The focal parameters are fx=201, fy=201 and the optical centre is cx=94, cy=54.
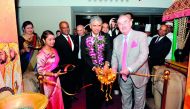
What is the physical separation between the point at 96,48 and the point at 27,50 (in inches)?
43.2

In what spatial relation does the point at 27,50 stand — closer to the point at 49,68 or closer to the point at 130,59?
the point at 49,68

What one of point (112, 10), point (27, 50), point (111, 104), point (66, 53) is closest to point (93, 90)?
point (111, 104)

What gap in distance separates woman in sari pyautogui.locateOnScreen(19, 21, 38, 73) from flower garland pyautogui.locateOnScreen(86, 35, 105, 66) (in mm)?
914

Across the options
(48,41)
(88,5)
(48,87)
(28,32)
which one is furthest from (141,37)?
(88,5)

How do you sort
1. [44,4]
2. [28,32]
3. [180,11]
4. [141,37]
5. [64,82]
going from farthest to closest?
[44,4] → [64,82] → [28,32] → [180,11] → [141,37]

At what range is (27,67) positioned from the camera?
10.0 feet

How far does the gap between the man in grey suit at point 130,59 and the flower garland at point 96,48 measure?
0.19 meters

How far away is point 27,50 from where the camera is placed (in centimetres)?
310

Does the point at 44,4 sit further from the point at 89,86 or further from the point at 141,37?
the point at 141,37

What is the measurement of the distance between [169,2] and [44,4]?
377cm

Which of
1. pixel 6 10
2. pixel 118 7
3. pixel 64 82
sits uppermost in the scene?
pixel 118 7

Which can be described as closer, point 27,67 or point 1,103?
point 1,103

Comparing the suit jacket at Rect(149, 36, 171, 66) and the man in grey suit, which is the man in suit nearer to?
the man in grey suit

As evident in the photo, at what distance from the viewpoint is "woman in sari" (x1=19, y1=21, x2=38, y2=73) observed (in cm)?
304
